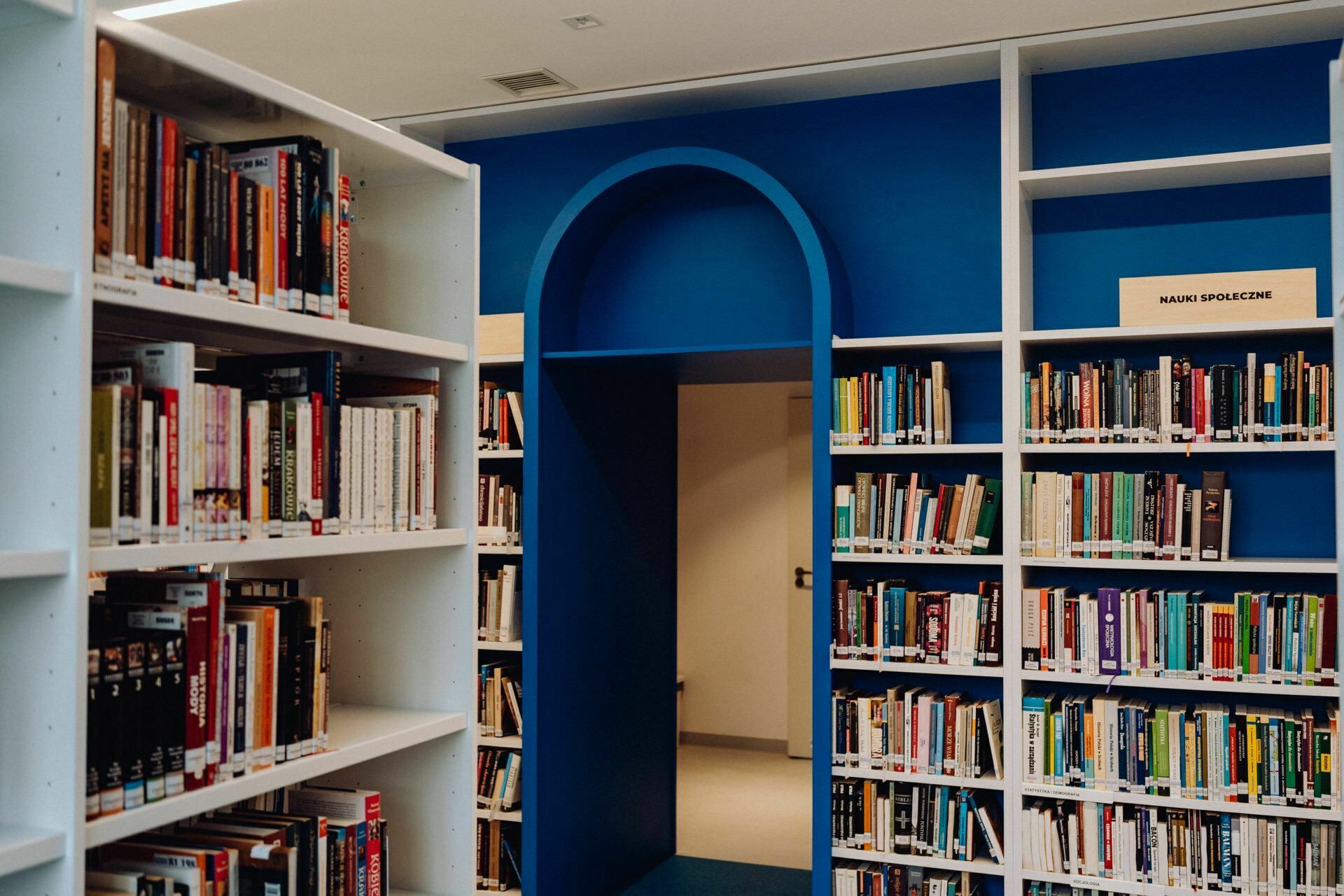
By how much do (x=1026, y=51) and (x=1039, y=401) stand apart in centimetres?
113

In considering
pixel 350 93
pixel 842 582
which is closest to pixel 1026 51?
pixel 842 582

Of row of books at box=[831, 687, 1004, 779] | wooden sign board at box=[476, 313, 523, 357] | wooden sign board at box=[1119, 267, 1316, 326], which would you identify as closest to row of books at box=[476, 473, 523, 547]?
wooden sign board at box=[476, 313, 523, 357]

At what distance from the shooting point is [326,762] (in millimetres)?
2004

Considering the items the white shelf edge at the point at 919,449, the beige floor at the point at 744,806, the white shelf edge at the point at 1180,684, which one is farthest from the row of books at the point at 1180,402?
the beige floor at the point at 744,806

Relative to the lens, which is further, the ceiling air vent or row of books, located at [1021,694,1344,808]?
the ceiling air vent

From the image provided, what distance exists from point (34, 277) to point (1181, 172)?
10.8ft

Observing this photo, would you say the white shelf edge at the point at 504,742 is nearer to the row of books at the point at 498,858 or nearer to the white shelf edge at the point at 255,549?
the row of books at the point at 498,858

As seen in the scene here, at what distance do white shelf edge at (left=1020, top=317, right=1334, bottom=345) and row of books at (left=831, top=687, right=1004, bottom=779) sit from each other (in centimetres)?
119

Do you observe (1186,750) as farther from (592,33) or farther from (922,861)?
(592,33)

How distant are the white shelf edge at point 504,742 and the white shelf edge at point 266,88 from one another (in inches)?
96.0

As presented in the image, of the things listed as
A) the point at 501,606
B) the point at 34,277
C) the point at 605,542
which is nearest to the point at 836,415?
the point at 605,542

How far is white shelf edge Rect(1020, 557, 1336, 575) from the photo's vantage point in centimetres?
340

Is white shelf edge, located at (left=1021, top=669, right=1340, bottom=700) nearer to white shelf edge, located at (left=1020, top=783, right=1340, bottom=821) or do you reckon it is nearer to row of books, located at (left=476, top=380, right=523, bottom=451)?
white shelf edge, located at (left=1020, top=783, right=1340, bottom=821)

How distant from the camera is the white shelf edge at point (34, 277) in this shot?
1.46 meters
